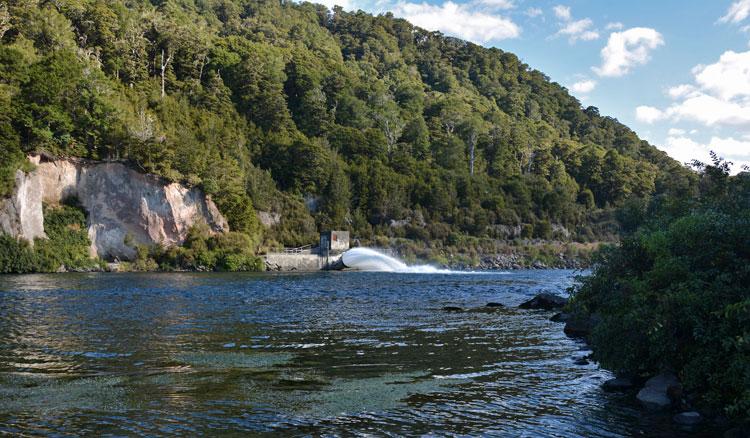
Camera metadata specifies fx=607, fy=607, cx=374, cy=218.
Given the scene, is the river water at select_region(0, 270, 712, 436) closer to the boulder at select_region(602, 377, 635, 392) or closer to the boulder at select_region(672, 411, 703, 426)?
the boulder at select_region(672, 411, 703, 426)

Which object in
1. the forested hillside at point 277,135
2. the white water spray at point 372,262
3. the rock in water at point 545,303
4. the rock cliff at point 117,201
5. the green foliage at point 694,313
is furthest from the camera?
the white water spray at point 372,262

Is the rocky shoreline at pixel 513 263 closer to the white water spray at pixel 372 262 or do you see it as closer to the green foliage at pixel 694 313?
the white water spray at pixel 372 262

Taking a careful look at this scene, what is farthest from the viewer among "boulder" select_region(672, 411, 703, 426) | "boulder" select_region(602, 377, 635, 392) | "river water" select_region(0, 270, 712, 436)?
"boulder" select_region(602, 377, 635, 392)

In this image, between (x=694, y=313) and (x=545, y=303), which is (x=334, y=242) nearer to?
(x=545, y=303)

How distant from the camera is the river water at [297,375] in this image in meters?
10.7

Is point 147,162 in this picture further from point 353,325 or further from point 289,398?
point 289,398

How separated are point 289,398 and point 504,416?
431cm

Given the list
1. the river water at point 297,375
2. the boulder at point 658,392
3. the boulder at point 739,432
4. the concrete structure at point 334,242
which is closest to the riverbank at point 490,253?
the concrete structure at point 334,242

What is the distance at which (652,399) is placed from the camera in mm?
12180

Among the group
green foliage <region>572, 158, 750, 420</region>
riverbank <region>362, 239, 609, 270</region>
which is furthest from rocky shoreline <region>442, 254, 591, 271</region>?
green foliage <region>572, 158, 750, 420</region>

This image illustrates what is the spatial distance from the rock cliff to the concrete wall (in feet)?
38.1

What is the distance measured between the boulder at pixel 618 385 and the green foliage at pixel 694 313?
267mm

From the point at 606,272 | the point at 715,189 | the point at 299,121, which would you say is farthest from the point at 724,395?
the point at 299,121

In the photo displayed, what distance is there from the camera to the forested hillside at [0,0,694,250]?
242ft
